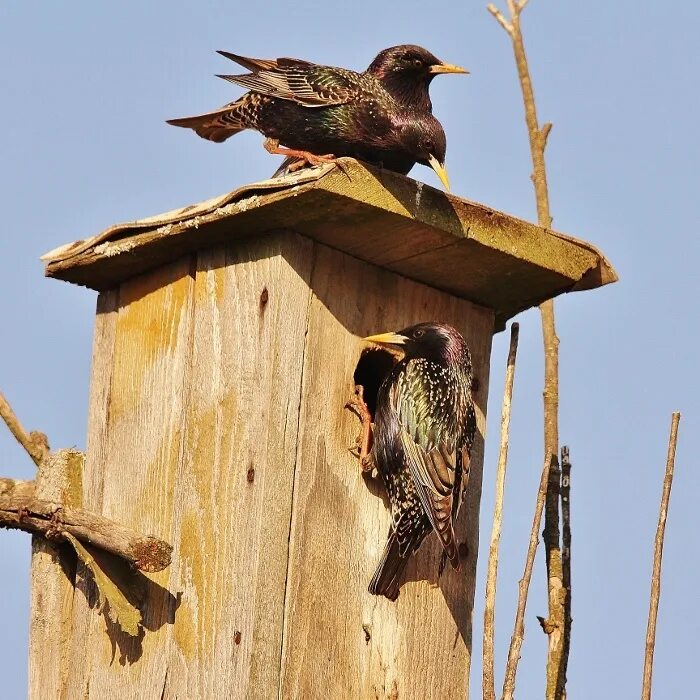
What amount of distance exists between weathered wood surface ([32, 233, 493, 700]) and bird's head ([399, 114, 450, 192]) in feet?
1.11

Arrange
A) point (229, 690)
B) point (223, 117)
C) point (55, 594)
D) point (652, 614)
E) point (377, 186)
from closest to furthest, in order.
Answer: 1. point (652, 614)
2. point (229, 690)
3. point (377, 186)
4. point (55, 594)
5. point (223, 117)

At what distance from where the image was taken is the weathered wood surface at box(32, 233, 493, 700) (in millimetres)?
3984

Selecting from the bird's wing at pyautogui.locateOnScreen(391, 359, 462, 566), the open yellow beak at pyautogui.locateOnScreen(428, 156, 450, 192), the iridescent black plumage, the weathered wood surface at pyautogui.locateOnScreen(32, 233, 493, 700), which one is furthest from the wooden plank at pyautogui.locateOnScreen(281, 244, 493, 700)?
the iridescent black plumage

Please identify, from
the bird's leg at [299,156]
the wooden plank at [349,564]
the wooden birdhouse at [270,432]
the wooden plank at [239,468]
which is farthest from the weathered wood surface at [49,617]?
the bird's leg at [299,156]

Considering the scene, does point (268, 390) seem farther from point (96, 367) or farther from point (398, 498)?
point (96, 367)

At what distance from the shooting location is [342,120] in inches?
179

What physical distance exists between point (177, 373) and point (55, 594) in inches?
Result: 28.4

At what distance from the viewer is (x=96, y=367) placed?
15.3 feet

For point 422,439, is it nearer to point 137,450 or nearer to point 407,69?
point 137,450

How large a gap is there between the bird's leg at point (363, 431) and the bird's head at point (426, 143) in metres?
0.66

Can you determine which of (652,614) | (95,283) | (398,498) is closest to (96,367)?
(95,283)

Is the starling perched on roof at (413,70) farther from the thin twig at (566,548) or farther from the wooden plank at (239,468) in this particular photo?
the thin twig at (566,548)

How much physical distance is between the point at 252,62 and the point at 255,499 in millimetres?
1495

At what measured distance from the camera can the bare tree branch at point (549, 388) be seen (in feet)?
12.6
